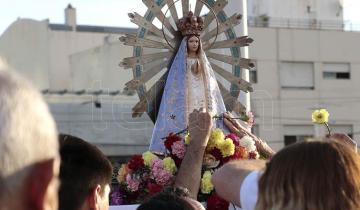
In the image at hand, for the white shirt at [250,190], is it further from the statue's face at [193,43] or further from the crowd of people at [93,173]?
the statue's face at [193,43]

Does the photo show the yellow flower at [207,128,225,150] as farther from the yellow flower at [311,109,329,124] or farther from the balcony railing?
the balcony railing

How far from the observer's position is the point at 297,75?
26.8 m

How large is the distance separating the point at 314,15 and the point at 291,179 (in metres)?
28.5

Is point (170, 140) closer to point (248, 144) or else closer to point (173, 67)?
point (248, 144)

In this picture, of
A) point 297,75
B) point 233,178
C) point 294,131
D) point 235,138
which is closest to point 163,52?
point 235,138

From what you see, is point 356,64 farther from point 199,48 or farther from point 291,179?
point 291,179

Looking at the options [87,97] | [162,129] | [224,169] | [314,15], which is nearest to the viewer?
[224,169]

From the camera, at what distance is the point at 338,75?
90.1ft

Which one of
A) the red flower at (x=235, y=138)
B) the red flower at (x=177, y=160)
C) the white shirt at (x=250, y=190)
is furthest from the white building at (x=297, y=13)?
the white shirt at (x=250, y=190)

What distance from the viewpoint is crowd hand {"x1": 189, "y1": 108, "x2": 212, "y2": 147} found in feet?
12.3

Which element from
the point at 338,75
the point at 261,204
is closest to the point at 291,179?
the point at 261,204

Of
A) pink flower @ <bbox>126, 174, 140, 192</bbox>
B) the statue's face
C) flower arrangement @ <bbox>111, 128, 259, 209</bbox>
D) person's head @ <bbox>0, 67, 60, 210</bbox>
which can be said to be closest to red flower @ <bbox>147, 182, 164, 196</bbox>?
flower arrangement @ <bbox>111, 128, 259, 209</bbox>

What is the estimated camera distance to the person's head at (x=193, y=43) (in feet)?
15.3

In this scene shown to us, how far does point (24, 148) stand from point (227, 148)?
2797 mm
